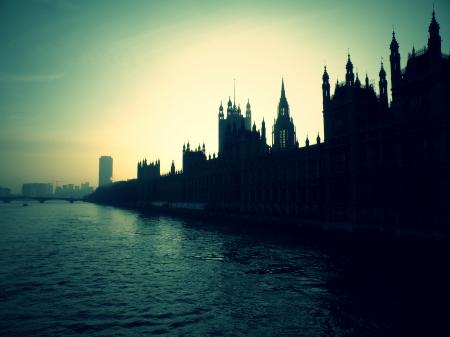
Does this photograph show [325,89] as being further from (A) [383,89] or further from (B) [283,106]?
(B) [283,106]

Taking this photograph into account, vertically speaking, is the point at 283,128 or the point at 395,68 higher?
the point at 283,128

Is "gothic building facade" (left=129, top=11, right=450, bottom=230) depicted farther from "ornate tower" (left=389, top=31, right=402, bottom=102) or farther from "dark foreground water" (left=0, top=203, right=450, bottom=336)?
"dark foreground water" (left=0, top=203, right=450, bottom=336)

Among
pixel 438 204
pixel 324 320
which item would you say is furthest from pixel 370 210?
pixel 324 320

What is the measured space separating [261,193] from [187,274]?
2061 inches

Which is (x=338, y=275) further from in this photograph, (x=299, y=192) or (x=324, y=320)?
(x=299, y=192)

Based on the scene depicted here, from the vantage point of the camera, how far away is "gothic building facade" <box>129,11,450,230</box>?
37.2 m

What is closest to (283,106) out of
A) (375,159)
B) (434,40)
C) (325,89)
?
(325,89)

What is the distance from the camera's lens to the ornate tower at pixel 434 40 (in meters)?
38.7

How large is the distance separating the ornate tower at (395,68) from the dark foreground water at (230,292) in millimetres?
20610

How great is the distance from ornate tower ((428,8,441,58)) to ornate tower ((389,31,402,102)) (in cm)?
515

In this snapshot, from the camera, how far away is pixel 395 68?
44.8 m

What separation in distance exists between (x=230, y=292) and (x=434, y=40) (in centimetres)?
3854

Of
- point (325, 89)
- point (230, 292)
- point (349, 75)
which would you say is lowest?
point (230, 292)

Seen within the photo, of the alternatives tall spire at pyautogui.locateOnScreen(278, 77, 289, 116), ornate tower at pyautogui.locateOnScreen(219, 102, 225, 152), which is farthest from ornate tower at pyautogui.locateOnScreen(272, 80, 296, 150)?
ornate tower at pyautogui.locateOnScreen(219, 102, 225, 152)
